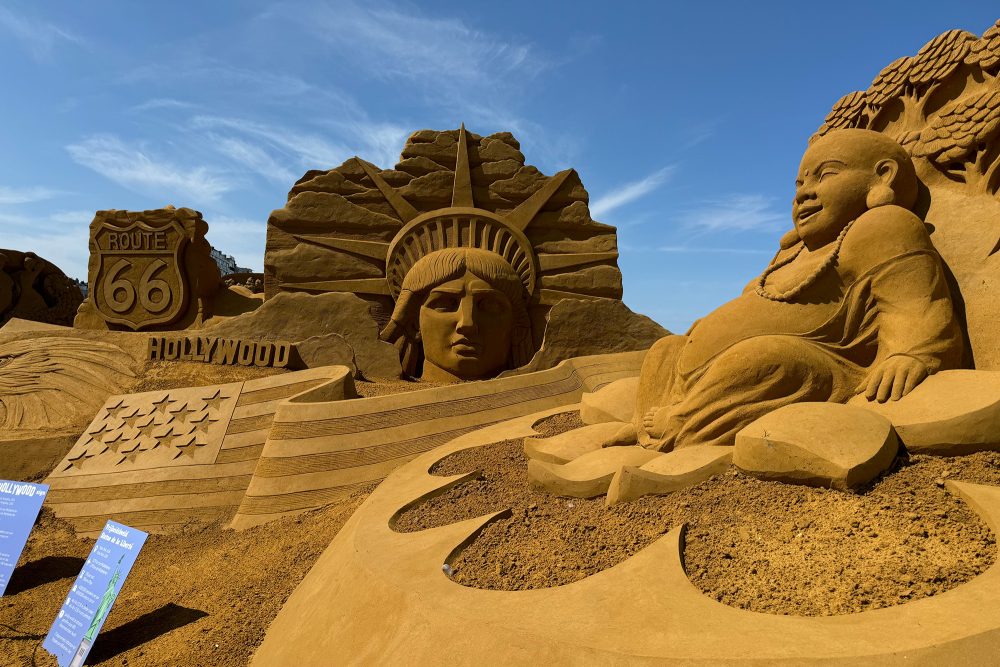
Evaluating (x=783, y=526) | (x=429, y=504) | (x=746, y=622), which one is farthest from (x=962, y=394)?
(x=429, y=504)

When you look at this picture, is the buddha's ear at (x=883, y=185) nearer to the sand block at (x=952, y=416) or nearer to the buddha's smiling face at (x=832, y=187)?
the buddha's smiling face at (x=832, y=187)

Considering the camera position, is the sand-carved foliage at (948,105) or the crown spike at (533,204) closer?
the sand-carved foliage at (948,105)

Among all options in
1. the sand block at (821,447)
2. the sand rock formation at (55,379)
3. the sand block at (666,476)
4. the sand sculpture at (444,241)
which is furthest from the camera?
the sand sculpture at (444,241)

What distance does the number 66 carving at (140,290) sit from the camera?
8.43 m

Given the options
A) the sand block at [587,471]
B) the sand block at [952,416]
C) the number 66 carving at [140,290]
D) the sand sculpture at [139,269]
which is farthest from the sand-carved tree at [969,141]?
the number 66 carving at [140,290]

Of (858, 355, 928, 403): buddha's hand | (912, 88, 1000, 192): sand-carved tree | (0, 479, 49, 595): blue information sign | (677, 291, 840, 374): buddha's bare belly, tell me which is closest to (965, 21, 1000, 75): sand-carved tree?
(912, 88, 1000, 192): sand-carved tree

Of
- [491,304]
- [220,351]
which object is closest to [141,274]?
[220,351]

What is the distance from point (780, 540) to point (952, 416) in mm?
995

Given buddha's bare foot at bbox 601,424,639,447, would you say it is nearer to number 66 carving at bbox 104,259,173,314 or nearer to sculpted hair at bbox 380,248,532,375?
sculpted hair at bbox 380,248,532,375

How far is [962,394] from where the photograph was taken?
2629 mm

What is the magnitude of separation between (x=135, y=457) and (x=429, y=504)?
3.13 m

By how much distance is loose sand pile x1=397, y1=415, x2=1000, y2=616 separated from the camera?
187 centimetres

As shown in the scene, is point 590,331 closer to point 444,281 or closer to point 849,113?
point 444,281

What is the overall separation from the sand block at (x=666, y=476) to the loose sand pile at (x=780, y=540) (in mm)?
40
